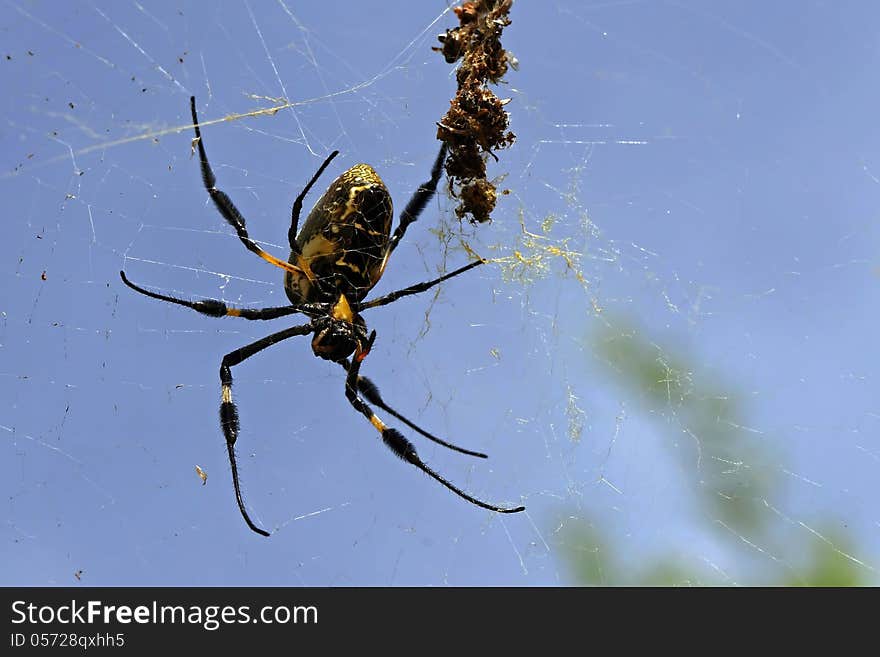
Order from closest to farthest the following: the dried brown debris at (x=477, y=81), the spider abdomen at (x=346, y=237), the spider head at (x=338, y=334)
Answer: the dried brown debris at (x=477, y=81), the spider abdomen at (x=346, y=237), the spider head at (x=338, y=334)

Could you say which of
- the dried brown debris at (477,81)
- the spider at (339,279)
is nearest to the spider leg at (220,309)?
the spider at (339,279)

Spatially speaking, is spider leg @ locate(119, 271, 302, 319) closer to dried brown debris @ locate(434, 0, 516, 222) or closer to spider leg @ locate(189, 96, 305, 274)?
spider leg @ locate(189, 96, 305, 274)

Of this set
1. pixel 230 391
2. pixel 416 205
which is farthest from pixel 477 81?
pixel 230 391

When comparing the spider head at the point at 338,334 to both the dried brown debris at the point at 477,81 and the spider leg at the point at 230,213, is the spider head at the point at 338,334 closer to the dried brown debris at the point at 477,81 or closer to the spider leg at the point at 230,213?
the spider leg at the point at 230,213

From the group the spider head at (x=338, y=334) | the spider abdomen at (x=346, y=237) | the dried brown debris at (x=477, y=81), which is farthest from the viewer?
the spider head at (x=338, y=334)

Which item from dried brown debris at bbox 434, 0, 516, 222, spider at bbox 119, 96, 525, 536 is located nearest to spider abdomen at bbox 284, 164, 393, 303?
spider at bbox 119, 96, 525, 536
